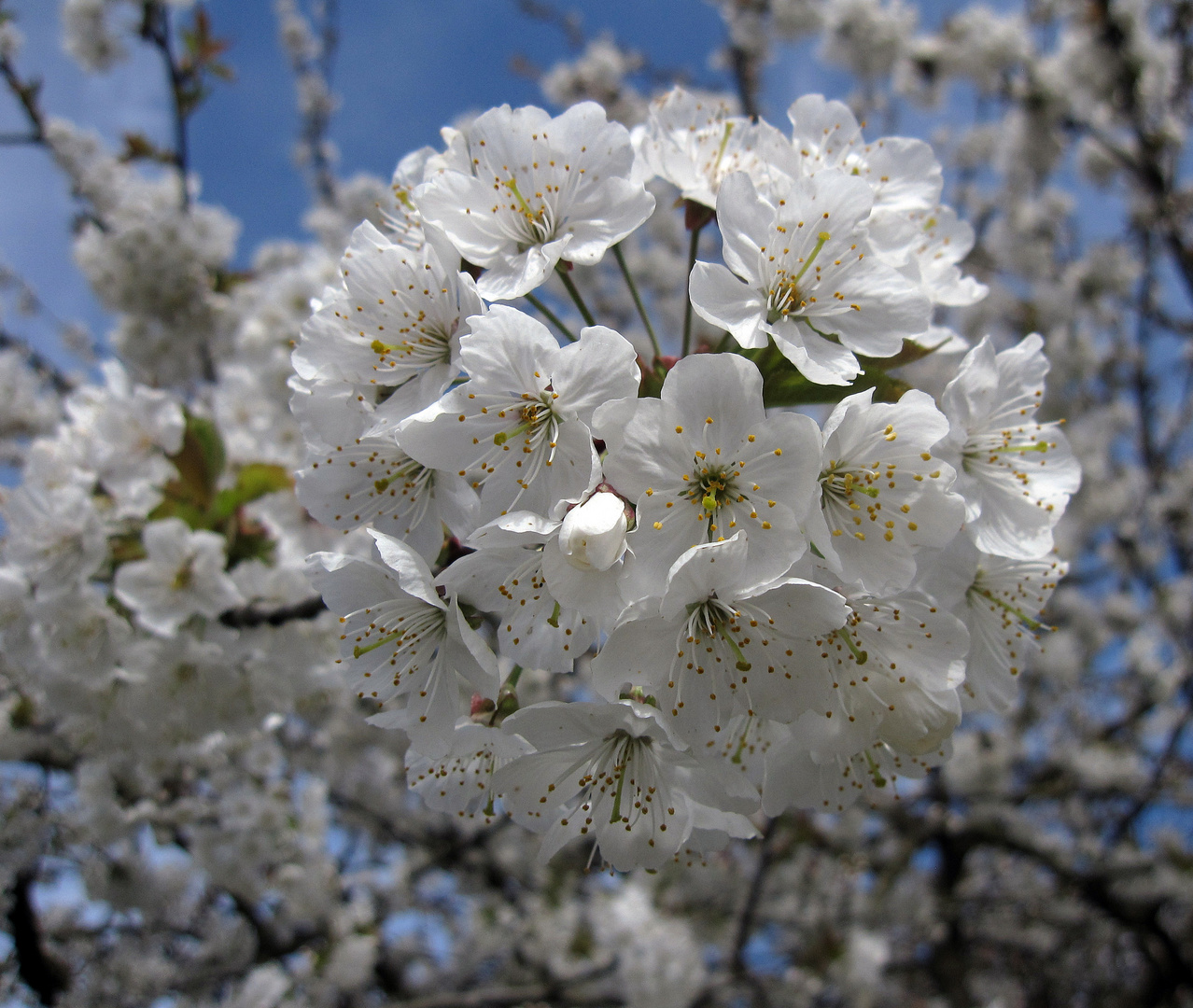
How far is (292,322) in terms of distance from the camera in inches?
154

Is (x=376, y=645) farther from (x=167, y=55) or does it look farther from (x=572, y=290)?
(x=167, y=55)

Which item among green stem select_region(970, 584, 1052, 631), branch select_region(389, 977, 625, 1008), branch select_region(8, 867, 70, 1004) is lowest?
branch select_region(389, 977, 625, 1008)

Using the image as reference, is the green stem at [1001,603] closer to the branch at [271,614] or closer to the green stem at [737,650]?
the green stem at [737,650]

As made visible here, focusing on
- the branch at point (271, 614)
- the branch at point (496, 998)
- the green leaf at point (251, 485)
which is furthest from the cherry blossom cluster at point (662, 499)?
the branch at point (496, 998)

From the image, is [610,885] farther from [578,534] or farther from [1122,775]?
[578,534]

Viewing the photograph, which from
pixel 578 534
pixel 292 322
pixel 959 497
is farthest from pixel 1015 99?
pixel 578 534

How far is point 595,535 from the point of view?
1.06 m

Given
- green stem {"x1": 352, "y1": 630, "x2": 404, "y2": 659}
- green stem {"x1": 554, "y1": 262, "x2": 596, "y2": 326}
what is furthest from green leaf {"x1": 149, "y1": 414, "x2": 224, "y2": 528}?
green stem {"x1": 554, "y1": 262, "x2": 596, "y2": 326}

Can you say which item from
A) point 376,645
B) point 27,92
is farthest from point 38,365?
point 376,645

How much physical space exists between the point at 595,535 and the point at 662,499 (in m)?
0.15

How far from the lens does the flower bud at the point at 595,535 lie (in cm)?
106

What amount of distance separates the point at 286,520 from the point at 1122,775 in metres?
6.80

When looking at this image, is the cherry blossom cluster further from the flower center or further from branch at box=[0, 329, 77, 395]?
branch at box=[0, 329, 77, 395]

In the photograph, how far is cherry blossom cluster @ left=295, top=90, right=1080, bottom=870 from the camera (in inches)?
45.8
